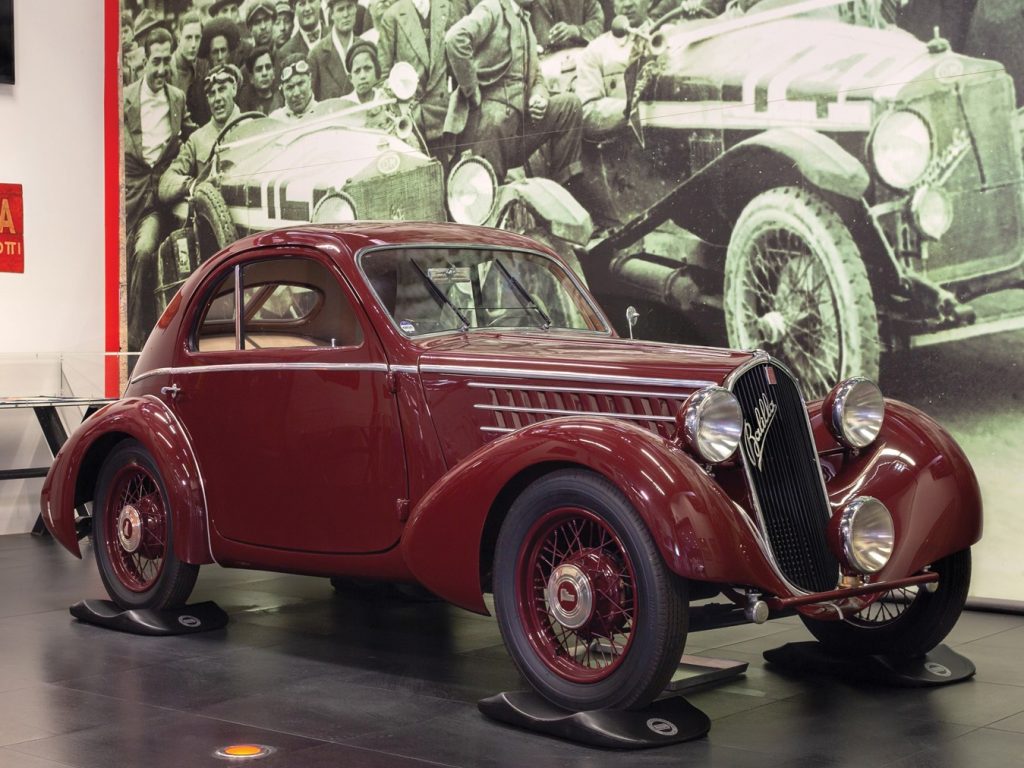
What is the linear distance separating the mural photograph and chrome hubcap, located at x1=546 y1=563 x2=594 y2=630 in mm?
1319

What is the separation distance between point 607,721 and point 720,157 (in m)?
3.38

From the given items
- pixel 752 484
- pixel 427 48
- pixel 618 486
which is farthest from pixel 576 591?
pixel 427 48

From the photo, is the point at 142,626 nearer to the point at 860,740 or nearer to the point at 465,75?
the point at 860,740

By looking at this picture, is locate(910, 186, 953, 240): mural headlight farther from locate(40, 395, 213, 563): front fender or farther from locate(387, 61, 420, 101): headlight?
locate(40, 395, 213, 563): front fender

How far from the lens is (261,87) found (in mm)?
8156

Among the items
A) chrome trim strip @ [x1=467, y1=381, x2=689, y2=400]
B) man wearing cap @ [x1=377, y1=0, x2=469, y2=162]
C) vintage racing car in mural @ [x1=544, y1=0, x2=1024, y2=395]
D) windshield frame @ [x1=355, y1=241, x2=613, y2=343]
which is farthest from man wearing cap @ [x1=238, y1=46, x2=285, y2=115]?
chrome trim strip @ [x1=467, y1=381, x2=689, y2=400]

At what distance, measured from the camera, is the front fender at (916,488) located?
3.80 metres

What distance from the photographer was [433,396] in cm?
411

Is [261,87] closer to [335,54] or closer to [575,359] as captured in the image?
[335,54]

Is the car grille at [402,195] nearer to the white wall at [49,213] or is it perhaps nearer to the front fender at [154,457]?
the white wall at [49,213]

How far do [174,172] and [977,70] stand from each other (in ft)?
18.0

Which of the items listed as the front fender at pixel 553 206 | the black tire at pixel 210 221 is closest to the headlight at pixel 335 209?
the black tire at pixel 210 221

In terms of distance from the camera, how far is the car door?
426 cm

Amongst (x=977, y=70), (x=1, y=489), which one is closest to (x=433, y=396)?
(x=977, y=70)
